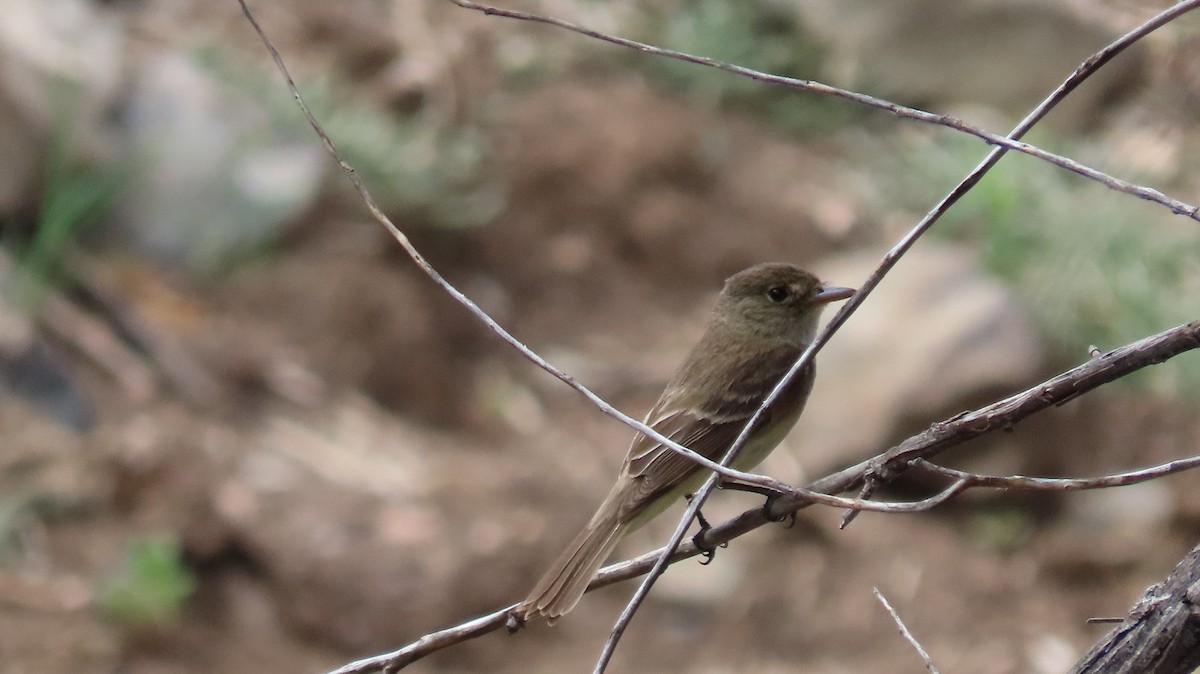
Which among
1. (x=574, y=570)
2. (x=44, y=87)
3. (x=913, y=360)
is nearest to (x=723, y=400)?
(x=574, y=570)

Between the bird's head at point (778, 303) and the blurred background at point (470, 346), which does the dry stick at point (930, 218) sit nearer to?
the bird's head at point (778, 303)

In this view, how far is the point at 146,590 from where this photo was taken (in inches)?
205

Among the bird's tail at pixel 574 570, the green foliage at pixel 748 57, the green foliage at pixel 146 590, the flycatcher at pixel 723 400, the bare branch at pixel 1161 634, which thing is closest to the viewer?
the bare branch at pixel 1161 634

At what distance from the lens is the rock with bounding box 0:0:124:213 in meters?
7.02

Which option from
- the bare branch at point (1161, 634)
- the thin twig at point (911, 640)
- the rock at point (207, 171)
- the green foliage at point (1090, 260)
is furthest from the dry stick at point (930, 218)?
the rock at point (207, 171)

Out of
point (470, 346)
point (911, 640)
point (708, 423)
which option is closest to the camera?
point (911, 640)

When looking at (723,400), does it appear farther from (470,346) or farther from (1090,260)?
(470,346)

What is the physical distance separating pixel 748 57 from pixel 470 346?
358 centimetres

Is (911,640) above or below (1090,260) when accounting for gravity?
below

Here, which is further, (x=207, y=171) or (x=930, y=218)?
(x=207, y=171)

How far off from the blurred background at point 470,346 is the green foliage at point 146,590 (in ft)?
0.05

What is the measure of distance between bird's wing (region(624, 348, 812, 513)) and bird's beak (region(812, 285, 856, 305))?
193 millimetres

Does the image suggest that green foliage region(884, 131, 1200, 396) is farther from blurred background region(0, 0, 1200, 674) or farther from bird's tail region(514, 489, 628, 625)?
bird's tail region(514, 489, 628, 625)

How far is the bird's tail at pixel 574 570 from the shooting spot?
9.09 feet
